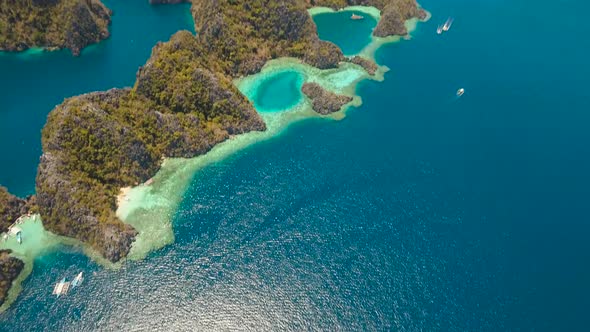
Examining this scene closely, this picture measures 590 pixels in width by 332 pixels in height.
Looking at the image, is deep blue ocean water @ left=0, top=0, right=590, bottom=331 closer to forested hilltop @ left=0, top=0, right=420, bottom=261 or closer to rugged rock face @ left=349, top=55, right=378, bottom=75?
rugged rock face @ left=349, top=55, right=378, bottom=75

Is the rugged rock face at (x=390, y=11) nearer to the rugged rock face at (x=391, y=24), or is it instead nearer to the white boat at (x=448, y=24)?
the rugged rock face at (x=391, y=24)

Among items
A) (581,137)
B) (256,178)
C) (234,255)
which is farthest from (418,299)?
(581,137)

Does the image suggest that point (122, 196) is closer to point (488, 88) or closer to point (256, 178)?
point (256, 178)

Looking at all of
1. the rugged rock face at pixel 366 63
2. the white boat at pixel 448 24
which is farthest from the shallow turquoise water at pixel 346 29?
the white boat at pixel 448 24

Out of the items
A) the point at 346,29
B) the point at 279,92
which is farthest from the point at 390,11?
the point at 279,92

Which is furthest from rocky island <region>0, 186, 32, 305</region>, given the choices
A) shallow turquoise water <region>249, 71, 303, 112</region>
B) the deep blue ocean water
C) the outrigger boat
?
shallow turquoise water <region>249, 71, 303, 112</region>

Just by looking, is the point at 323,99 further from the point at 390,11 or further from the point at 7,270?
the point at 7,270
